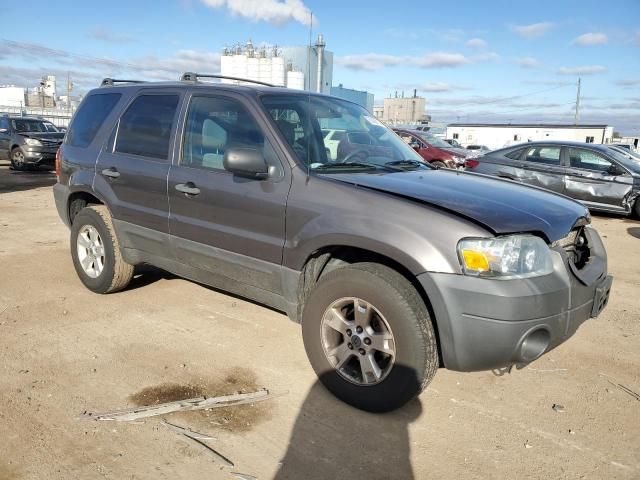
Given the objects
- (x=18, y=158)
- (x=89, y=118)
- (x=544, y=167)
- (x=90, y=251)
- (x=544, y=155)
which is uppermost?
(x=89, y=118)

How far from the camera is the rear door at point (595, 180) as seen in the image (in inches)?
398

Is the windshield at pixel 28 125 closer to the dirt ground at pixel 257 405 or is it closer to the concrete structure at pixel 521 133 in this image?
the dirt ground at pixel 257 405

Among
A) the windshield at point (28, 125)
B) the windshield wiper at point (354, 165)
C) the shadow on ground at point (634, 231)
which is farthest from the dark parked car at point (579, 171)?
the windshield at point (28, 125)

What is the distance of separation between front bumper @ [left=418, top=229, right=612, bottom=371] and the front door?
1125 mm

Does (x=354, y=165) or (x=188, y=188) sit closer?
(x=354, y=165)

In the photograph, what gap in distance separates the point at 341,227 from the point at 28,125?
1662 centimetres

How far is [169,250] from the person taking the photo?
4.06m

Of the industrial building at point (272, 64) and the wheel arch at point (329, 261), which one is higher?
the industrial building at point (272, 64)

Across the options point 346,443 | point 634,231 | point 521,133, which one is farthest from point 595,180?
point 521,133

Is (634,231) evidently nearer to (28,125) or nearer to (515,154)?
(515,154)

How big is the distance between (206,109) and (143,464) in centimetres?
243

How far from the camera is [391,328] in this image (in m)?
2.78

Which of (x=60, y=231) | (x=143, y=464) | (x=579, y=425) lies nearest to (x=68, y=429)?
(x=143, y=464)

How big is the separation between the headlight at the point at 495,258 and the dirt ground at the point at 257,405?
0.93 metres
